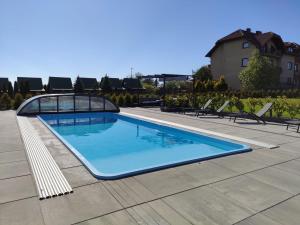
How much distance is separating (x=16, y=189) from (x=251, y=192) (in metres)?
4.02

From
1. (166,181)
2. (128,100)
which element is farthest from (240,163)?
(128,100)

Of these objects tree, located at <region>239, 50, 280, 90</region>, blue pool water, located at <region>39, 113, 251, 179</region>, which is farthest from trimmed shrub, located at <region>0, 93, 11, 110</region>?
tree, located at <region>239, 50, 280, 90</region>

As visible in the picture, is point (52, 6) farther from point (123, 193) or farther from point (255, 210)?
point (255, 210)

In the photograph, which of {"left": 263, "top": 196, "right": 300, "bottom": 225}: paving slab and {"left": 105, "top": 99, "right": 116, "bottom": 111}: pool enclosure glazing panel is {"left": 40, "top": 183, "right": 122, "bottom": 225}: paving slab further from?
{"left": 105, "top": 99, "right": 116, "bottom": 111}: pool enclosure glazing panel

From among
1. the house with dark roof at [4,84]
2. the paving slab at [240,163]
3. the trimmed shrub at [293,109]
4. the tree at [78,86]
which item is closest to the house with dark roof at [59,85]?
the tree at [78,86]

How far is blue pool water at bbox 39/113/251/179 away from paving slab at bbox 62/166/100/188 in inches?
5.5

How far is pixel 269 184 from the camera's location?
480 centimetres

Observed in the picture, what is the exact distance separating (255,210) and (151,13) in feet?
59.7

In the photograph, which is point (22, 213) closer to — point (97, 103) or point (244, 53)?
point (97, 103)

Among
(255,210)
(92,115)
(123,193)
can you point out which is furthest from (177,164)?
(92,115)

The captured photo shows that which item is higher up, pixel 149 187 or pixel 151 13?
pixel 151 13

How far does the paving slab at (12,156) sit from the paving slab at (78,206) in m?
2.57

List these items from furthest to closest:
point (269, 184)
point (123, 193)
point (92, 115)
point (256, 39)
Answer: point (256, 39)
point (92, 115)
point (269, 184)
point (123, 193)

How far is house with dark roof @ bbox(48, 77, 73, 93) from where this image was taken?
1817 inches
